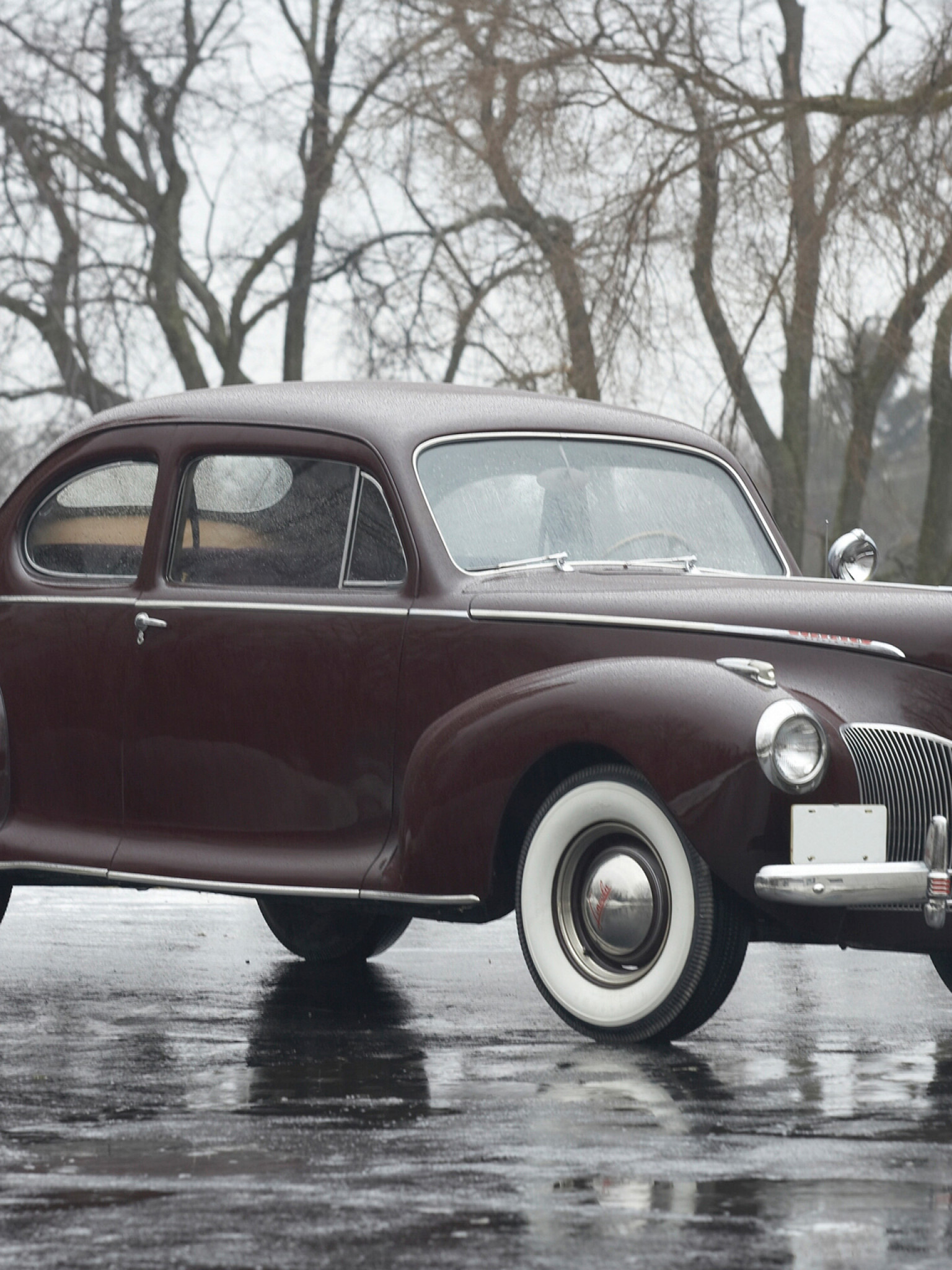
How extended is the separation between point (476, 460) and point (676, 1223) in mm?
3496

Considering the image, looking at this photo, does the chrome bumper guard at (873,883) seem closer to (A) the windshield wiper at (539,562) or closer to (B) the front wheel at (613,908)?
(B) the front wheel at (613,908)

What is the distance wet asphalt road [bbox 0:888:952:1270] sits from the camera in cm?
441

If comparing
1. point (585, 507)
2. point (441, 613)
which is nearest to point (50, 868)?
point (441, 613)

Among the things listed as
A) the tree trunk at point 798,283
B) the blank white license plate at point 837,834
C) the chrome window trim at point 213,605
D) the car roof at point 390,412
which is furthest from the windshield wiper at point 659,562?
the tree trunk at point 798,283

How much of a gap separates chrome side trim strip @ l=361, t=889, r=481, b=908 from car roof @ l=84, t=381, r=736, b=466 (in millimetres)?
1306

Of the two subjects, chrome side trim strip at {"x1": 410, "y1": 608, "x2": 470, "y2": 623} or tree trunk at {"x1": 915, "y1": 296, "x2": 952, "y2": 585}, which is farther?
tree trunk at {"x1": 915, "y1": 296, "x2": 952, "y2": 585}

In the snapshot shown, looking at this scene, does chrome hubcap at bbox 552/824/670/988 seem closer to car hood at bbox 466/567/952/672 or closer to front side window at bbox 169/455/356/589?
car hood at bbox 466/567/952/672

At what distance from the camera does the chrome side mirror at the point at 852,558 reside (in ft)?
27.3

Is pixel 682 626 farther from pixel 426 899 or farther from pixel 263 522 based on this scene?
pixel 263 522

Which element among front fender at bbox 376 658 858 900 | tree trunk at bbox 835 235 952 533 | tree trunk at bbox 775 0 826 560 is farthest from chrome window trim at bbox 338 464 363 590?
tree trunk at bbox 775 0 826 560

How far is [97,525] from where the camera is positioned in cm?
815

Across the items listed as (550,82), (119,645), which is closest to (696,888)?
(119,645)

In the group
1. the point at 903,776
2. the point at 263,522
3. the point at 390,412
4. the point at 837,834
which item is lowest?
the point at 837,834

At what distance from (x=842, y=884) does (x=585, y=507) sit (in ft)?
6.22
